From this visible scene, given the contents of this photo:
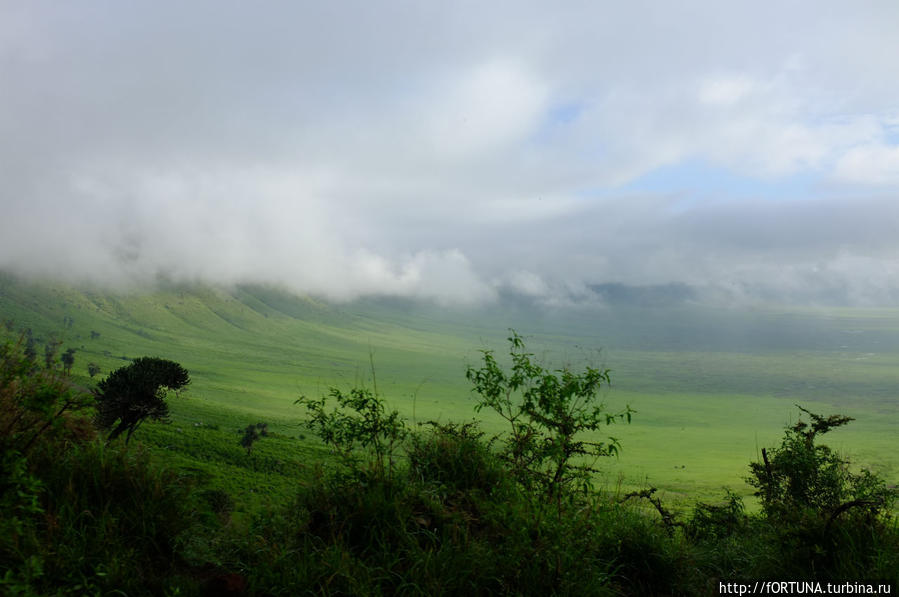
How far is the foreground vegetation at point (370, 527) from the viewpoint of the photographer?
4.01 metres

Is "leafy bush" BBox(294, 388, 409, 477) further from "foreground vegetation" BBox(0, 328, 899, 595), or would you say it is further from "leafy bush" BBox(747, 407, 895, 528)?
"leafy bush" BBox(747, 407, 895, 528)

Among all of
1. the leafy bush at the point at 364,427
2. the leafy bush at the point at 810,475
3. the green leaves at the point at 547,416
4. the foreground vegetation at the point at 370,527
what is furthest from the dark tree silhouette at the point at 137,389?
the leafy bush at the point at 810,475

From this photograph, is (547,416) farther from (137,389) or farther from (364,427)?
(137,389)

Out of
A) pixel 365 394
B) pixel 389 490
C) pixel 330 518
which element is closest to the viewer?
pixel 330 518

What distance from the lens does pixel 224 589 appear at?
3889mm

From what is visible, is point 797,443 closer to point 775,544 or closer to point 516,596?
point 775,544

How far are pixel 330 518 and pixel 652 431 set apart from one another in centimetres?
19727

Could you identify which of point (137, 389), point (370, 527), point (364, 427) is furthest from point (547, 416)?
point (137, 389)

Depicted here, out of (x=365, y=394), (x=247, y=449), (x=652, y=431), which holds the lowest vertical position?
(x=652, y=431)

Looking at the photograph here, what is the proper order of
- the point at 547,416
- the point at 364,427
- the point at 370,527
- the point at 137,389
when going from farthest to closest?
the point at 137,389, the point at 547,416, the point at 364,427, the point at 370,527

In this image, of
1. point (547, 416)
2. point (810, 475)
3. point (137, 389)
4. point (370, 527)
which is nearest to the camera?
point (370, 527)

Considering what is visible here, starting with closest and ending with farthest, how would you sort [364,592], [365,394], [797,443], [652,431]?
[364,592] → [365,394] → [797,443] → [652,431]

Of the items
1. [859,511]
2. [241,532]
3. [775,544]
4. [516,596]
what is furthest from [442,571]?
[859,511]

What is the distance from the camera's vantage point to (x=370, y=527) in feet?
15.4
